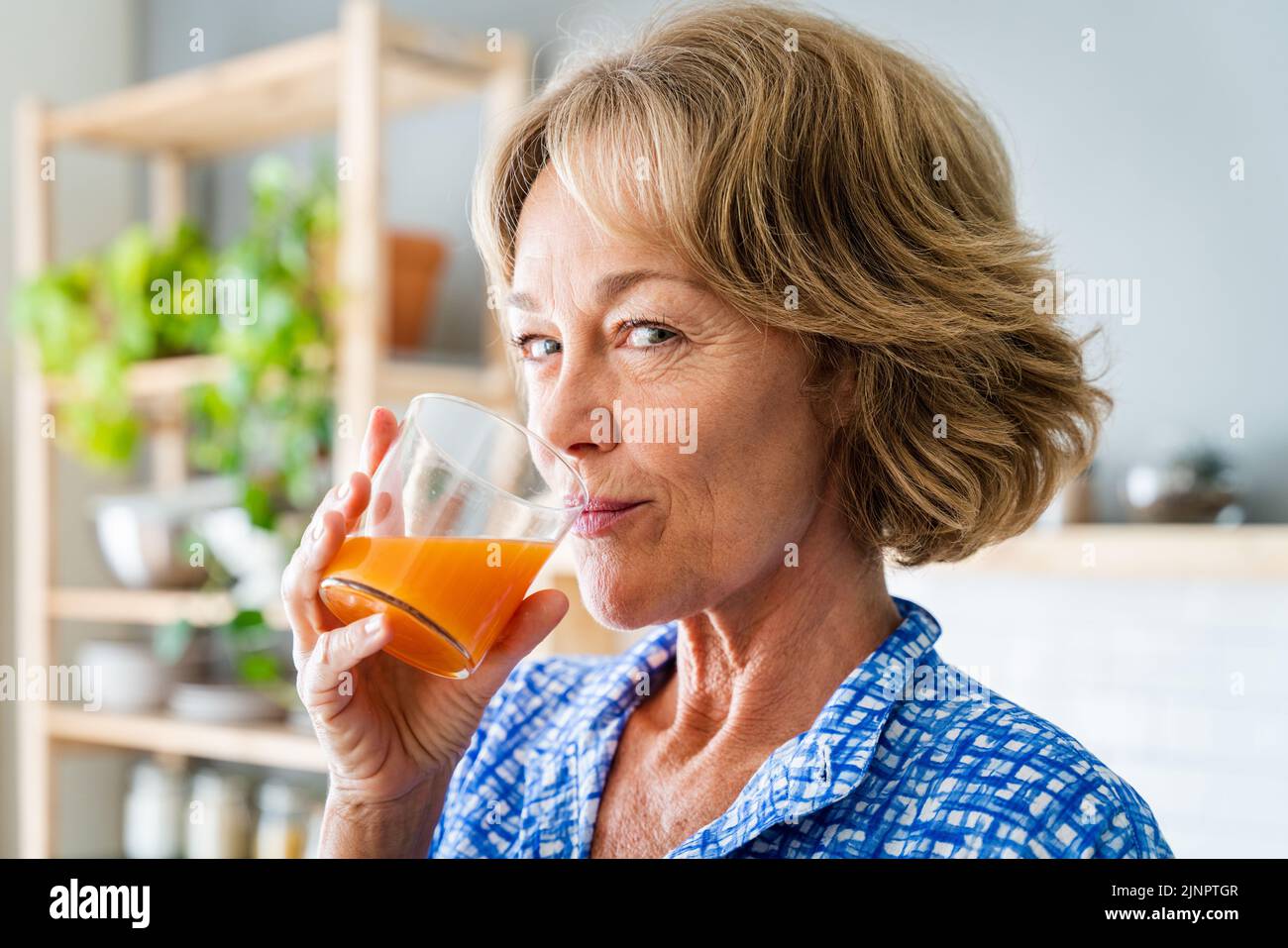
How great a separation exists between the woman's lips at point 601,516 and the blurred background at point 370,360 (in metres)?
0.41

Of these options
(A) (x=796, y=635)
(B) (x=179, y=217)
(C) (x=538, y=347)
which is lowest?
(A) (x=796, y=635)

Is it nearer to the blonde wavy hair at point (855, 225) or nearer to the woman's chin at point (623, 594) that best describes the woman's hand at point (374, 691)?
the woman's chin at point (623, 594)

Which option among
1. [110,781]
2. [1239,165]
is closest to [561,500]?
[1239,165]

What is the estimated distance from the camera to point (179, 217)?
3621 millimetres

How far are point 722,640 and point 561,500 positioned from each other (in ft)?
0.78

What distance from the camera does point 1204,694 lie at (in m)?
2.20

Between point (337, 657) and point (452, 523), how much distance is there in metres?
0.11

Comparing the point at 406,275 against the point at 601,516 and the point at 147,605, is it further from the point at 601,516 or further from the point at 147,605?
the point at 601,516

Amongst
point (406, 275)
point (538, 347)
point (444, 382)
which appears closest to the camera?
point (538, 347)

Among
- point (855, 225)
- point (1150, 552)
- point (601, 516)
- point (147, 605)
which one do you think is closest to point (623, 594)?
point (601, 516)

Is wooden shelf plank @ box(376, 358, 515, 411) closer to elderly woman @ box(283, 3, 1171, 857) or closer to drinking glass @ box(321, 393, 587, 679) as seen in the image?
elderly woman @ box(283, 3, 1171, 857)

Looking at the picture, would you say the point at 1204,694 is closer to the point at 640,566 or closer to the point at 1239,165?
the point at 1239,165

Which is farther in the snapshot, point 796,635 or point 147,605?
point 147,605

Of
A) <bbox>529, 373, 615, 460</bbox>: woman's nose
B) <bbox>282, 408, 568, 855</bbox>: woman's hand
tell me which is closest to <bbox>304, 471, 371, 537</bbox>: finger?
<bbox>282, 408, 568, 855</bbox>: woman's hand
